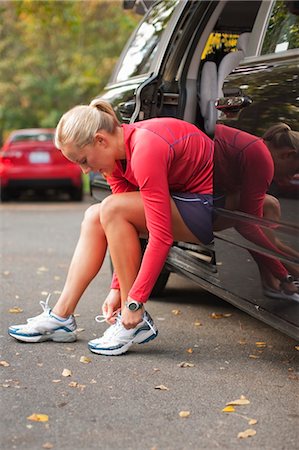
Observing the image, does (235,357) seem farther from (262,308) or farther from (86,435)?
(86,435)

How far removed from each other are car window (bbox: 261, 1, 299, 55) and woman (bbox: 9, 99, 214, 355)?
0.57 m

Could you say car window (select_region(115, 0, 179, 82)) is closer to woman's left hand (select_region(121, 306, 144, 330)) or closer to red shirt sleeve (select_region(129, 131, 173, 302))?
red shirt sleeve (select_region(129, 131, 173, 302))

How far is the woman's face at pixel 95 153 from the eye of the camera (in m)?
4.12

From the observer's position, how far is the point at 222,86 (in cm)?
419

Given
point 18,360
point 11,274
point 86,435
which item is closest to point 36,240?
point 11,274

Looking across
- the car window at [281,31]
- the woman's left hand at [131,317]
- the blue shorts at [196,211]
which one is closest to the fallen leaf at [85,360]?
Answer: the woman's left hand at [131,317]

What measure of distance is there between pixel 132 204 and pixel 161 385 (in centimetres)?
88

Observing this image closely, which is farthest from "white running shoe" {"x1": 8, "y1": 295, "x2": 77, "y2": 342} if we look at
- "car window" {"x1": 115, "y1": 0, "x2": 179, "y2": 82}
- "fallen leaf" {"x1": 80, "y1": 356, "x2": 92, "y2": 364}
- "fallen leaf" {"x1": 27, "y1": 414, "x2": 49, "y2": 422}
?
"car window" {"x1": 115, "y1": 0, "x2": 179, "y2": 82}

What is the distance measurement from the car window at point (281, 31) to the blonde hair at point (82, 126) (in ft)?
2.53

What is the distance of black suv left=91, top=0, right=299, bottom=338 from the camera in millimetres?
3567

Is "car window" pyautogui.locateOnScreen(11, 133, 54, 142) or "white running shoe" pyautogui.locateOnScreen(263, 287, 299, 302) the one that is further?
"car window" pyautogui.locateOnScreen(11, 133, 54, 142)

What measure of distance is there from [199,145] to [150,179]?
39 centimetres

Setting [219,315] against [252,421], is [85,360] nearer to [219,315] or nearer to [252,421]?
[252,421]

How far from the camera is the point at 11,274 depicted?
6.91 meters
